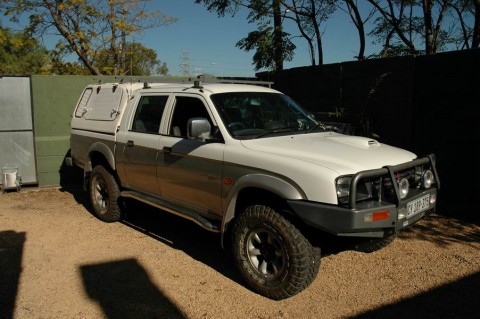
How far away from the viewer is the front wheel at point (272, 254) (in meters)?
3.83

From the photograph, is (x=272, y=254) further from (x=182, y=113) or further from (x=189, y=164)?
(x=182, y=113)

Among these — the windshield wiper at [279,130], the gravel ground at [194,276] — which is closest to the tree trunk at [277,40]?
the gravel ground at [194,276]

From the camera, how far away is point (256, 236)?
4168mm

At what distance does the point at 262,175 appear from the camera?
399cm

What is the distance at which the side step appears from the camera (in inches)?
182

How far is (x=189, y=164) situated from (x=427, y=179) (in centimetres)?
235

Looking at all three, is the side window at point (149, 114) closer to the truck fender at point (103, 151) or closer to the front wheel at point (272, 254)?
the truck fender at point (103, 151)

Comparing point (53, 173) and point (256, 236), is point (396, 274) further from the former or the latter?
point (53, 173)

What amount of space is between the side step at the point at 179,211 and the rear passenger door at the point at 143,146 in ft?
0.29

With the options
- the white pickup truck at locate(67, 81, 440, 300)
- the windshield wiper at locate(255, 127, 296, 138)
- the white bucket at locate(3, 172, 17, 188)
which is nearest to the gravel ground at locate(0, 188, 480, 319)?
the white pickup truck at locate(67, 81, 440, 300)

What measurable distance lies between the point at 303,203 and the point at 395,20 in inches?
449

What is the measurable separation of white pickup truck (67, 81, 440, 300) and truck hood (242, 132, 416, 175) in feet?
0.03

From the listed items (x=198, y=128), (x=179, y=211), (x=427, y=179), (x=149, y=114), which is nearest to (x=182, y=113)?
(x=149, y=114)

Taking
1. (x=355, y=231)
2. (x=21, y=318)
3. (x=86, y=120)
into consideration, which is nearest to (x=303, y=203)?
(x=355, y=231)
